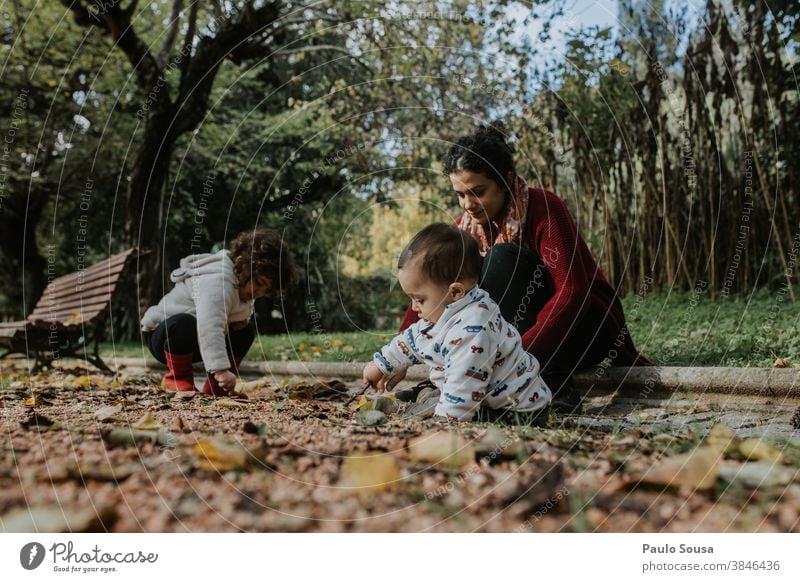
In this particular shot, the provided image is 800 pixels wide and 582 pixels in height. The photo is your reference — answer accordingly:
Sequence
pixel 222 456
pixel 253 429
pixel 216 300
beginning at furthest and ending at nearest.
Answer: pixel 216 300 → pixel 253 429 → pixel 222 456

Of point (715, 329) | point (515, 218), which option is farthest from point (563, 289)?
point (715, 329)

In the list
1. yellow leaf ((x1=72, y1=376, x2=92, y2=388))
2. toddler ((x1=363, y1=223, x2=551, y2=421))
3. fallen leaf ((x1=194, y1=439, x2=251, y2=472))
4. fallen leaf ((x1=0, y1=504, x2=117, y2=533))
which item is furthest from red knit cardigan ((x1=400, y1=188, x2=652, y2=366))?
yellow leaf ((x1=72, y1=376, x2=92, y2=388))

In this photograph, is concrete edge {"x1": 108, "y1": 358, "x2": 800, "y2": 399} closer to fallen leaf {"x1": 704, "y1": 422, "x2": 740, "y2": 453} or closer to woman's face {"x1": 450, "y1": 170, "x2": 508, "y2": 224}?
woman's face {"x1": 450, "y1": 170, "x2": 508, "y2": 224}

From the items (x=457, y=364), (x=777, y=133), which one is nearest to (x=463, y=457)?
(x=457, y=364)

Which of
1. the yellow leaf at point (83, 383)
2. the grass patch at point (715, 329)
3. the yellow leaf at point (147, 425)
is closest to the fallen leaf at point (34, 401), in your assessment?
the yellow leaf at point (83, 383)

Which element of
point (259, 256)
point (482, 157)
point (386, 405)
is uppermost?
point (482, 157)

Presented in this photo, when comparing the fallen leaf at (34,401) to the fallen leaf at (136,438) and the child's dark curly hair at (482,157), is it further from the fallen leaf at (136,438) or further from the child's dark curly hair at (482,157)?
the child's dark curly hair at (482,157)

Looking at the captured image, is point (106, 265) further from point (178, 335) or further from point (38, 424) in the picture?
point (38, 424)

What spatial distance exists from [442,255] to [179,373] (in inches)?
68.9

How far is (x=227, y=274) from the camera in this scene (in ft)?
10.4

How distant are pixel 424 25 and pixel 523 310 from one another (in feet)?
14.8

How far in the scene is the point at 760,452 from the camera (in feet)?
4.64

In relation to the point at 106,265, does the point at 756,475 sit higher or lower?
lower

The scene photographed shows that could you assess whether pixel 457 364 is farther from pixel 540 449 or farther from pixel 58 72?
pixel 58 72
